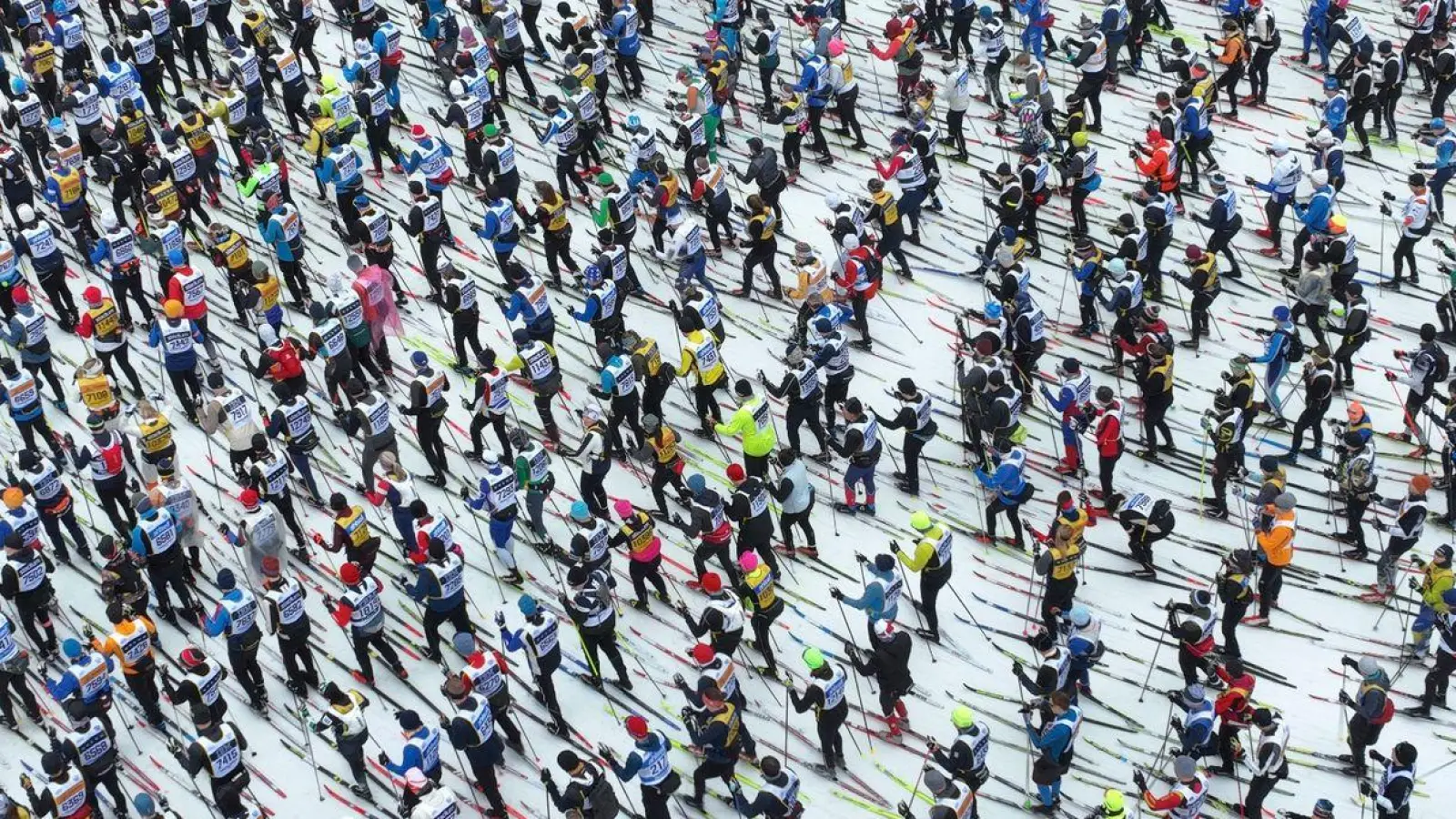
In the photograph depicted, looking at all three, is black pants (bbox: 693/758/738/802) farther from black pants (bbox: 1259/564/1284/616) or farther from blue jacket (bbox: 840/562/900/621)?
black pants (bbox: 1259/564/1284/616)

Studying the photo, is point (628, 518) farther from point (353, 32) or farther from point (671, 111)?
point (353, 32)

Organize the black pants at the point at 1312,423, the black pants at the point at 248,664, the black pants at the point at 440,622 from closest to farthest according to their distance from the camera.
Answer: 1. the black pants at the point at 248,664
2. the black pants at the point at 440,622
3. the black pants at the point at 1312,423

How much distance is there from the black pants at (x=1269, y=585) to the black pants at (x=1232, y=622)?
0.30m

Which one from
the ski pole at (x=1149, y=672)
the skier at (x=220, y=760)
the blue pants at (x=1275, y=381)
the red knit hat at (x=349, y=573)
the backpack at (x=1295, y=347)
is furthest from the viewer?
the blue pants at (x=1275, y=381)

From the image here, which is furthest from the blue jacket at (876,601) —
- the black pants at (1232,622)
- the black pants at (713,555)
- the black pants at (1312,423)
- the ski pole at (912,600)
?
the black pants at (1312,423)

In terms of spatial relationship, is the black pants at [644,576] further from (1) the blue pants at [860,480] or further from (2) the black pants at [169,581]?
(2) the black pants at [169,581]

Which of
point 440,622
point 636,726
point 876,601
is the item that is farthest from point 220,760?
point 876,601

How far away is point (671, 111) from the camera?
3491cm

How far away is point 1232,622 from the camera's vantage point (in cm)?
2509

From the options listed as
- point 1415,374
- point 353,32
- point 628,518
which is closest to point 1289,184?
point 1415,374

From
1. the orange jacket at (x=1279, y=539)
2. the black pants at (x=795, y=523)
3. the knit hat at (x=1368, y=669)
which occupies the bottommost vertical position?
the black pants at (x=795, y=523)

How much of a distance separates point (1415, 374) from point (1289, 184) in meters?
5.06

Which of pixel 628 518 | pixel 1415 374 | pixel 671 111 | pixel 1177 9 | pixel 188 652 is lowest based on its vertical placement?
pixel 188 652

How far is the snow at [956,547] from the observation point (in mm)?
24172
